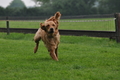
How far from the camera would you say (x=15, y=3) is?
379ft

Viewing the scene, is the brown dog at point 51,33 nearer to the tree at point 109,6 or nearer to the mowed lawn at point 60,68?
the mowed lawn at point 60,68

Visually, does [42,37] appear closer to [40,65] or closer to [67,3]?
[40,65]

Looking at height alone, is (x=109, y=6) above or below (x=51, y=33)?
above

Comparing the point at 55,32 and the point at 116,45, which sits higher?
the point at 55,32

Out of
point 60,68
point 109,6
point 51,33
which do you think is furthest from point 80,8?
point 60,68

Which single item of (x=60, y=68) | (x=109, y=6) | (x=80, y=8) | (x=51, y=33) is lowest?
(x=60, y=68)

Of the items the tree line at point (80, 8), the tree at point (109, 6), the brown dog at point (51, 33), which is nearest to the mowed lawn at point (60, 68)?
the brown dog at point (51, 33)

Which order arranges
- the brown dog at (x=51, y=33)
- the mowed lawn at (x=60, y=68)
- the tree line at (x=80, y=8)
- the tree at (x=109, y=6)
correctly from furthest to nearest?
the tree at (x=109, y=6) < the tree line at (x=80, y=8) < the brown dog at (x=51, y=33) < the mowed lawn at (x=60, y=68)

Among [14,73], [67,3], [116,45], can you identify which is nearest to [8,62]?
[14,73]

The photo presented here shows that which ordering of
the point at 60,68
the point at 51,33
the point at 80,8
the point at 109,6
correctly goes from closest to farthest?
1. the point at 60,68
2. the point at 51,33
3. the point at 80,8
4. the point at 109,6

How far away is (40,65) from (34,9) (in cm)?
4061

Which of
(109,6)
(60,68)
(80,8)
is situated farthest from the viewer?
(109,6)

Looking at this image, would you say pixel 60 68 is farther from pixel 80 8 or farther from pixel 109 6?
pixel 109 6

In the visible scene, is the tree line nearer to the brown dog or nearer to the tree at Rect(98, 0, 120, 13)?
the tree at Rect(98, 0, 120, 13)
